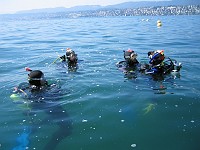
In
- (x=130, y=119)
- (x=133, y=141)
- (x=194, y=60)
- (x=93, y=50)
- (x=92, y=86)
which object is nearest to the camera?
(x=133, y=141)

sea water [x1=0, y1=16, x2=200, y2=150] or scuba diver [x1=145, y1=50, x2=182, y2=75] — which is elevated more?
scuba diver [x1=145, y1=50, x2=182, y2=75]

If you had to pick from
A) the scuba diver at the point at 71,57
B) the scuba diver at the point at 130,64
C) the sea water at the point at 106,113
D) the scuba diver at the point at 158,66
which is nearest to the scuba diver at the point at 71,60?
the scuba diver at the point at 71,57

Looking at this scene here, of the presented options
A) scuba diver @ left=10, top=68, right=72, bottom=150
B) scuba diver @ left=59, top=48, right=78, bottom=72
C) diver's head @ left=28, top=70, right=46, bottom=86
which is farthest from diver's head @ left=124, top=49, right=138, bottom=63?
diver's head @ left=28, top=70, right=46, bottom=86

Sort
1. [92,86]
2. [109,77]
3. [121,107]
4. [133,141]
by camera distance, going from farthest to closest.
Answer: [109,77] < [92,86] < [121,107] < [133,141]

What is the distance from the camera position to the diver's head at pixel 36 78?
31.0 feet

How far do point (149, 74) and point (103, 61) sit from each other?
188 inches

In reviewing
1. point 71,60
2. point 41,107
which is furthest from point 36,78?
point 71,60

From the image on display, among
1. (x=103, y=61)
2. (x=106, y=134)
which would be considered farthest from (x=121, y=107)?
(x=103, y=61)

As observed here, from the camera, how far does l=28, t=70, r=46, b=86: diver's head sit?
946 centimetres

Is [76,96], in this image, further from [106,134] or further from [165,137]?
[165,137]

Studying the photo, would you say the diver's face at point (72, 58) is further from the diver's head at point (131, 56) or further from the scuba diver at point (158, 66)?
the scuba diver at point (158, 66)

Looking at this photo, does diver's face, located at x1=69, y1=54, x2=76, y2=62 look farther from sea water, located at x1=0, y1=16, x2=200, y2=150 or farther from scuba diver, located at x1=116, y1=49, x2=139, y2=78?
scuba diver, located at x1=116, y1=49, x2=139, y2=78

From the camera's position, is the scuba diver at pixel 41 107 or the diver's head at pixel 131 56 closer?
the scuba diver at pixel 41 107

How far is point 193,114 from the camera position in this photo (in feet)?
29.1
